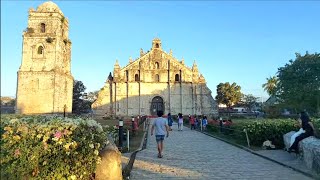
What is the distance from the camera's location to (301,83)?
46.1 meters

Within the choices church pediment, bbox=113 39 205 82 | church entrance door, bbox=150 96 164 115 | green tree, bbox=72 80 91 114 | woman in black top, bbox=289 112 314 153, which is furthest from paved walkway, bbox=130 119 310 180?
green tree, bbox=72 80 91 114

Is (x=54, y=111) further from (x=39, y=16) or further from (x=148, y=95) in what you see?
(x=148, y=95)

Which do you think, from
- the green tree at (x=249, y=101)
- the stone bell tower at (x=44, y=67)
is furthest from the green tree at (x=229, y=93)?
the stone bell tower at (x=44, y=67)

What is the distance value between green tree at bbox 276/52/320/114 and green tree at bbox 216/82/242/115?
36.9 meters

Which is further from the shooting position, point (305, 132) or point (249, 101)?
point (249, 101)

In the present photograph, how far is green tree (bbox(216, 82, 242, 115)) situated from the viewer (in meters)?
85.9

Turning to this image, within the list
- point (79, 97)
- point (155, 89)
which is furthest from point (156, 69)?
point (79, 97)

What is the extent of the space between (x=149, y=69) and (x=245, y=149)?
4651 centimetres

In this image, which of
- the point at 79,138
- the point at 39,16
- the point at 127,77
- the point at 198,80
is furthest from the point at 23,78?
the point at 79,138

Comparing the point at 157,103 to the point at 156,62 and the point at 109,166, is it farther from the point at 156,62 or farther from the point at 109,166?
the point at 109,166

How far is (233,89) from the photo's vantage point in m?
86.2

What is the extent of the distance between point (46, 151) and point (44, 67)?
42009mm

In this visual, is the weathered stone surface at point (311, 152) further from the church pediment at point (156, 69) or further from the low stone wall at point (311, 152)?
the church pediment at point (156, 69)

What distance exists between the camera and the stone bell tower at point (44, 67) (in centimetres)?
4366
